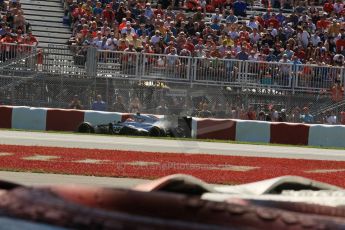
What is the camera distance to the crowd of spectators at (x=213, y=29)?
2770 centimetres

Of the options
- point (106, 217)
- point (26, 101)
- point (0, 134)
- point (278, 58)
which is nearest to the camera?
point (106, 217)

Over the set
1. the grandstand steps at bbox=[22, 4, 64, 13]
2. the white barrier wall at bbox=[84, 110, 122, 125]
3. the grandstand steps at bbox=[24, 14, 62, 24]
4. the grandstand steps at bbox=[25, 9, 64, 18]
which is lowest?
the white barrier wall at bbox=[84, 110, 122, 125]

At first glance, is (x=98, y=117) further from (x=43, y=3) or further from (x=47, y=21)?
(x=43, y=3)

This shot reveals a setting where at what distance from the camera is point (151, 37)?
2861cm

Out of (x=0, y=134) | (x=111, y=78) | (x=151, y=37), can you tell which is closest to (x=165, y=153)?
(x=0, y=134)

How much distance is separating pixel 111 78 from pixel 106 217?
76.8 feet

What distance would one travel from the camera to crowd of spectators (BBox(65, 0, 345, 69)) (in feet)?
90.9

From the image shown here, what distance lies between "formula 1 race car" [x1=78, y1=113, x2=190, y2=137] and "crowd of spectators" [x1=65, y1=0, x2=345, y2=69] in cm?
395

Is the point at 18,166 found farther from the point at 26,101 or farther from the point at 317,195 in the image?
the point at 26,101

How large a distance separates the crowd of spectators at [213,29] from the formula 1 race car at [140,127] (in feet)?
13.0

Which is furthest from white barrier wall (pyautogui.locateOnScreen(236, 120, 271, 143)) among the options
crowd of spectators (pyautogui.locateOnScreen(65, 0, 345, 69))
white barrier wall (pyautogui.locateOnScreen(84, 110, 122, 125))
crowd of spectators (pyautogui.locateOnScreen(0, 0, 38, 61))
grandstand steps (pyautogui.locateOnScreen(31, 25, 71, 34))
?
grandstand steps (pyautogui.locateOnScreen(31, 25, 71, 34))

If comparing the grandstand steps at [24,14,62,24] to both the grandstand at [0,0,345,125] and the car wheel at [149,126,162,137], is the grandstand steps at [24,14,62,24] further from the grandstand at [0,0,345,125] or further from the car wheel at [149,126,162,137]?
the car wheel at [149,126,162,137]

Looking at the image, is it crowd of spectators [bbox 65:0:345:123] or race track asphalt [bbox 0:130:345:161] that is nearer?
race track asphalt [bbox 0:130:345:161]

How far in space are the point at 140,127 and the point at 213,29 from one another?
8015 millimetres
